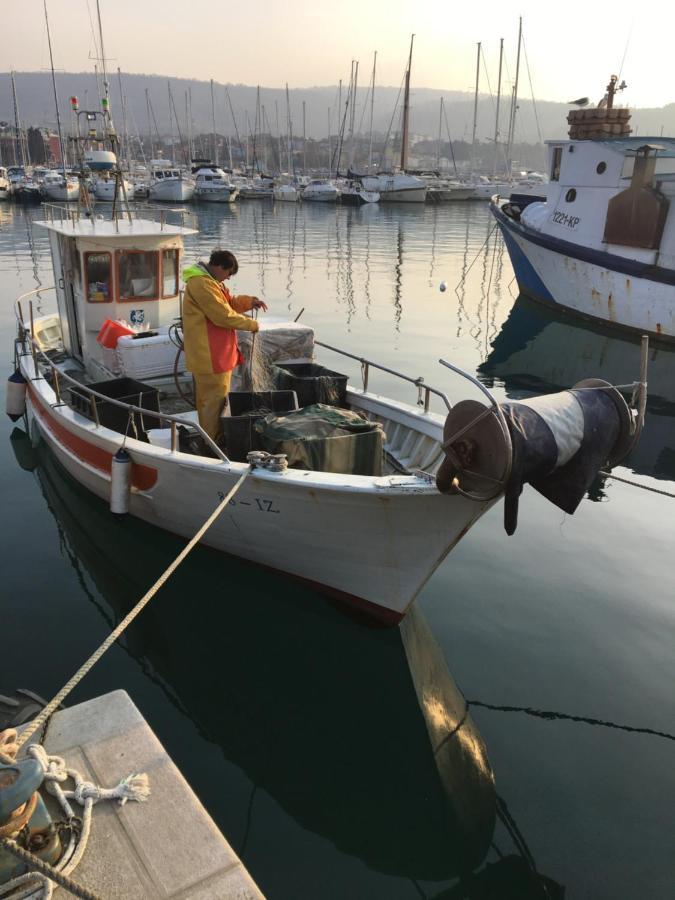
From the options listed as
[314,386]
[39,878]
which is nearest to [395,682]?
[39,878]

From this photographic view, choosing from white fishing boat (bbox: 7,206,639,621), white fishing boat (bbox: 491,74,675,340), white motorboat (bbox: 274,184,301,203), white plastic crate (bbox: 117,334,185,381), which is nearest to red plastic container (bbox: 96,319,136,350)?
white fishing boat (bbox: 7,206,639,621)

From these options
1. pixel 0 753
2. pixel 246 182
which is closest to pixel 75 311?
pixel 0 753

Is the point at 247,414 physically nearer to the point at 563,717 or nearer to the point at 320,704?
the point at 320,704

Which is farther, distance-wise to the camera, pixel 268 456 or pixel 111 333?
pixel 111 333

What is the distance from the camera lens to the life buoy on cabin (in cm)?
995

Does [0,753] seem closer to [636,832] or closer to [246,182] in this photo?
[636,832]

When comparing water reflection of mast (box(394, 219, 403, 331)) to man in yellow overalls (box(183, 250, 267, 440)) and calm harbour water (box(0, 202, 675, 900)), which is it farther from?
man in yellow overalls (box(183, 250, 267, 440))

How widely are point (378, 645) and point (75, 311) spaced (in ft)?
23.3

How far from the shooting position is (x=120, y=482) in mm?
6539

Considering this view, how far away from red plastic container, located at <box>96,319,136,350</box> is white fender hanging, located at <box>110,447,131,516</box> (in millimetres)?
2467

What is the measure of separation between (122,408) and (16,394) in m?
3.52

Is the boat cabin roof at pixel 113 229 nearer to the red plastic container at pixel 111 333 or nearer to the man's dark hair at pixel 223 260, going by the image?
the red plastic container at pixel 111 333

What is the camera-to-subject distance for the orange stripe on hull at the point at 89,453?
21.8 feet

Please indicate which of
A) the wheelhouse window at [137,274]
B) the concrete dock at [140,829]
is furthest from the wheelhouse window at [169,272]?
the concrete dock at [140,829]
